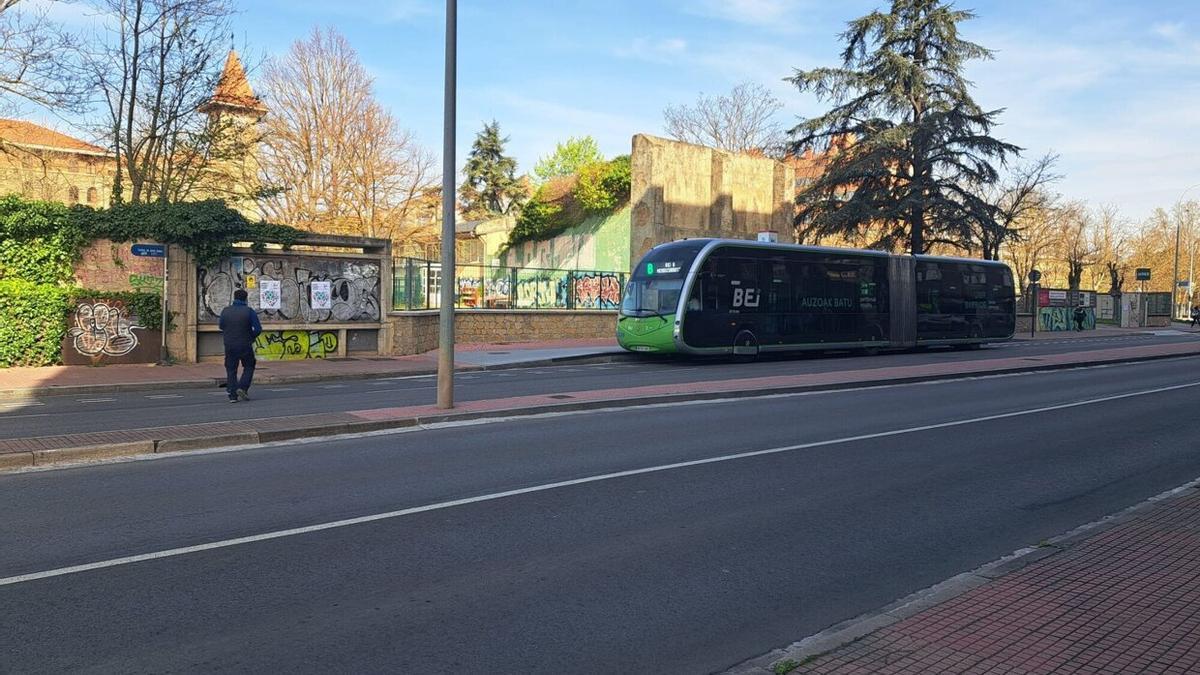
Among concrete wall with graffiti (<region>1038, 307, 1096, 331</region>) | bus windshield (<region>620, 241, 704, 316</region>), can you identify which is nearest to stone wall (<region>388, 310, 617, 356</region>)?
bus windshield (<region>620, 241, 704, 316</region>)

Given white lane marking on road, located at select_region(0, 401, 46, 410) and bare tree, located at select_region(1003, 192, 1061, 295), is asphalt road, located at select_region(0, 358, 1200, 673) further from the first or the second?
bare tree, located at select_region(1003, 192, 1061, 295)

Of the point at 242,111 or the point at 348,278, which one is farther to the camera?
the point at 242,111

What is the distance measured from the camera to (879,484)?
26.8 ft

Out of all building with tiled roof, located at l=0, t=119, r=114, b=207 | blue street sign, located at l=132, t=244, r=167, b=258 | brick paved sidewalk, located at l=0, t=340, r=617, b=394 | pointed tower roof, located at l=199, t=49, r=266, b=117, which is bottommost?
brick paved sidewalk, located at l=0, t=340, r=617, b=394

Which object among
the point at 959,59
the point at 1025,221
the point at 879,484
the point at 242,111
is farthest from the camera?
the point at 1025,221

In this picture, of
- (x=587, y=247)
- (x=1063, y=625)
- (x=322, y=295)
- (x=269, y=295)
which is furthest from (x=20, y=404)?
(x=587, y=247)

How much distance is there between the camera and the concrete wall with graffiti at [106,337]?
63.9ft

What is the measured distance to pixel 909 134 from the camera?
127 feet

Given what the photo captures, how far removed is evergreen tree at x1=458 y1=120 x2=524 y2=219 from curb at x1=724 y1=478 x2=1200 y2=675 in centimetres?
6179

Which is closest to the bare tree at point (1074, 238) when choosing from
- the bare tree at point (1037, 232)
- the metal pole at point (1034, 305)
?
the bare tree at point (1037, 232)

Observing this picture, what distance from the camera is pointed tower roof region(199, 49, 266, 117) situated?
82.5 feet

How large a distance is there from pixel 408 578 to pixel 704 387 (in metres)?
11.2

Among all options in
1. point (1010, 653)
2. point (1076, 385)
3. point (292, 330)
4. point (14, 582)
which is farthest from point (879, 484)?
point (292, 330)

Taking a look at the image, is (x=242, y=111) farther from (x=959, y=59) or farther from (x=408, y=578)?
(x=959, y=59)
